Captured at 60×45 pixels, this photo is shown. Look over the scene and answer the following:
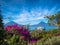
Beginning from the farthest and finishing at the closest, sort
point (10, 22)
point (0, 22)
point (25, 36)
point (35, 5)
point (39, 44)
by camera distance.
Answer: point (35, 5) → point (10, 22) → point (25, 36) → point (39, 44) → point (0, 22)

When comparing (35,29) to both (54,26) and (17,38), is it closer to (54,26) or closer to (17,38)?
(54,26)

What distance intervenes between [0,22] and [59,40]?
2.65 metres

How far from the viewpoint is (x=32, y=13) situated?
7.93 meters

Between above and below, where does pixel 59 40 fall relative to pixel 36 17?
below

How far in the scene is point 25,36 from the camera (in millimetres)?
6852

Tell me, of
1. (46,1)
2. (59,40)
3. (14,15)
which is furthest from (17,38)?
(46,1)

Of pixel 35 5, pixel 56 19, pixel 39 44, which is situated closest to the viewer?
pixel 39 44

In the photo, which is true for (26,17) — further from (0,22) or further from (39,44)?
(0,22)

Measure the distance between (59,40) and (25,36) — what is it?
1.07 m

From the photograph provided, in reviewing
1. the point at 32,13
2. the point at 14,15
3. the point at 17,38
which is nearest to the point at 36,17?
the point at 32,13

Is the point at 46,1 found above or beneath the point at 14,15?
above

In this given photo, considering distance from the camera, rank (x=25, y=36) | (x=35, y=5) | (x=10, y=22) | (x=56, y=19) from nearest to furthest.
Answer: (x=25, y=36), (x=10, y=22), (x=35, y=5), (x=56, y=19)

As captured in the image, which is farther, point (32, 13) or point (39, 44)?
point (32, 13)

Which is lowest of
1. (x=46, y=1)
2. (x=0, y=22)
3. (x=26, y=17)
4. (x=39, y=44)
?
(x=39, y=44)
